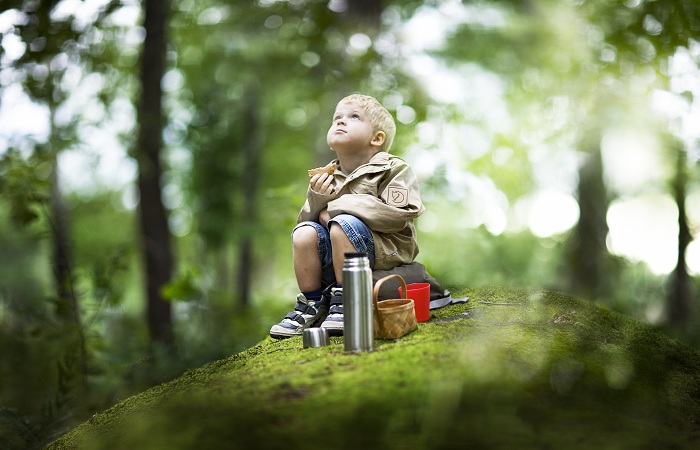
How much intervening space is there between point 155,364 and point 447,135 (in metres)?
6.63

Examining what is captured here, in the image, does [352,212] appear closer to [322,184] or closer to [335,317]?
[322,184]

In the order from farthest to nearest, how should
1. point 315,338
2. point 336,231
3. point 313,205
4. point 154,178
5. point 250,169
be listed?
1. point 250,169
2. point 154,178
3. point 313,205
4. point 336,231
5. point 315,338

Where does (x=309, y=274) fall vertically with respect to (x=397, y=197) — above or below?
below

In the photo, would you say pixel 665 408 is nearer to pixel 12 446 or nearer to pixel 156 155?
pixel 12 446

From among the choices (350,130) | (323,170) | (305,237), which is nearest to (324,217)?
(305,237)

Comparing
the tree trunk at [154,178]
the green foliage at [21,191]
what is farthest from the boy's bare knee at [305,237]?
the tree trunk at [154,178]

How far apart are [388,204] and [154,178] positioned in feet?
15.7

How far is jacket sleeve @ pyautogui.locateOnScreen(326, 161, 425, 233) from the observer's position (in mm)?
3686

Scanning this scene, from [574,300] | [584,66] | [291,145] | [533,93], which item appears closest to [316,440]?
[574,300]

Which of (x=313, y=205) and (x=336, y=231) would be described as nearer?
(x=336, y=231)

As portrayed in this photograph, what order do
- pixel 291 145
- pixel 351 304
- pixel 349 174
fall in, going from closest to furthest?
pixel 351 304, pixel 349 174, pixel 291 145

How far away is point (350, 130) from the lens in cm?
387

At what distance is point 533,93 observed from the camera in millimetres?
10617

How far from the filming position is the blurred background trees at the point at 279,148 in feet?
18.0
